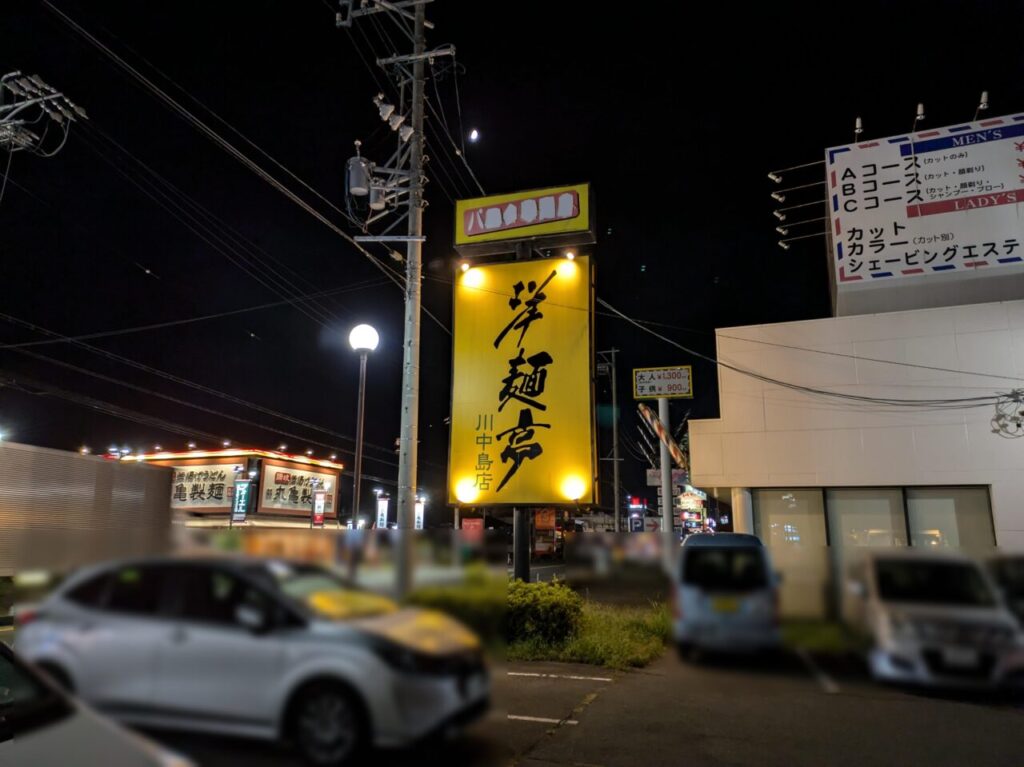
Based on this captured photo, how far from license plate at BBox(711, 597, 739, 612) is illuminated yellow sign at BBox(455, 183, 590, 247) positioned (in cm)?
884

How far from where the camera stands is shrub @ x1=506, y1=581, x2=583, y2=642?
925 centimetres

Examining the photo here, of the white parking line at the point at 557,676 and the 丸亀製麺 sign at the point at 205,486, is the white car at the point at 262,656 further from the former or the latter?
the 丸亀製麺 sign at the point at 205,486

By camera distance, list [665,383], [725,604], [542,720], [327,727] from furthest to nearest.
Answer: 1. [665,383]
2. [542,720]
3. [725,604]
4. [327,727]

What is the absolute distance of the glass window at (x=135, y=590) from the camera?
5.24 ft

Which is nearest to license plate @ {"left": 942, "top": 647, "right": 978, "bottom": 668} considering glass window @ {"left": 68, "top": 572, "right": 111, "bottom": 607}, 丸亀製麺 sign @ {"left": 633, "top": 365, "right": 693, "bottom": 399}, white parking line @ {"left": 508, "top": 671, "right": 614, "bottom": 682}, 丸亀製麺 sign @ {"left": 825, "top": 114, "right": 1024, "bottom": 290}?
glass window @ {"left": 68, "top": 572, "right": 111, "bottom": 607}

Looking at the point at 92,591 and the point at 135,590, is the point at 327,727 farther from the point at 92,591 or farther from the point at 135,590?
the point at 92,591

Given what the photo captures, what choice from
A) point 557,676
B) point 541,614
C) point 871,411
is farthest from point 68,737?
point 871,411

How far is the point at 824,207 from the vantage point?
18.5m

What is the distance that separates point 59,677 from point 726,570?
6.05ft

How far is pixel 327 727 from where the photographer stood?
1419 mm

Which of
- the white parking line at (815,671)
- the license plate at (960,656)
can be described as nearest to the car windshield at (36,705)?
the white parking line at (815,671)

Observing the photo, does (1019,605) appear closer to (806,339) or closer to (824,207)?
(806,339)

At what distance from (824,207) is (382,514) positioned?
15827mm

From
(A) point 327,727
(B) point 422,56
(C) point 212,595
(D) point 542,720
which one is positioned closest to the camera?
(A) point 327,727
